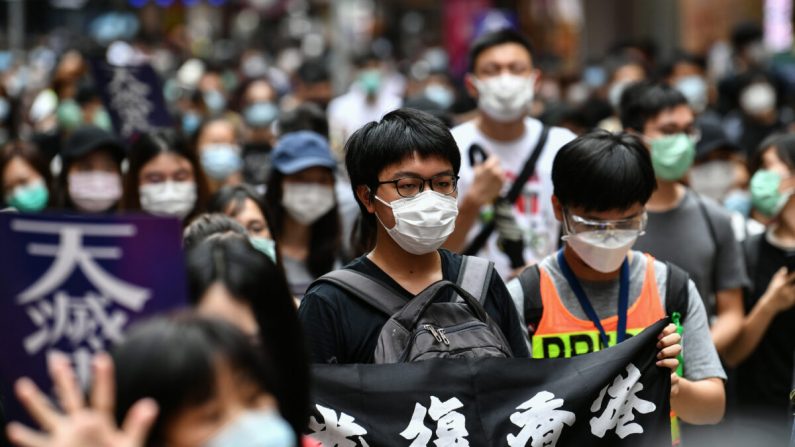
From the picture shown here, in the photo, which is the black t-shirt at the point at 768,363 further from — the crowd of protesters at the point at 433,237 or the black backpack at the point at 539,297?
the black backpack at the point at 539,297

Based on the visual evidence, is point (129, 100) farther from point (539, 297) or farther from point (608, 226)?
point (608, 226)

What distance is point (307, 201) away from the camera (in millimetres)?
6512

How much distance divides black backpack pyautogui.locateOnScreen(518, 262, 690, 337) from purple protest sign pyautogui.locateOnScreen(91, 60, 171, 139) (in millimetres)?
4412

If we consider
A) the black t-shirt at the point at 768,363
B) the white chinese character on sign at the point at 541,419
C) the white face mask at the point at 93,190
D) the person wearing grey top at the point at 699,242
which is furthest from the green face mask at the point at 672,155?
the white face mask at the point at 93,190

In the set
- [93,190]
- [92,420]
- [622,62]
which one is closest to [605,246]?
[92,420]

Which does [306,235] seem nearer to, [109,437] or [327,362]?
[327,362]

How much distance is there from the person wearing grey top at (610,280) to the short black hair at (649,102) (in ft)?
5.97

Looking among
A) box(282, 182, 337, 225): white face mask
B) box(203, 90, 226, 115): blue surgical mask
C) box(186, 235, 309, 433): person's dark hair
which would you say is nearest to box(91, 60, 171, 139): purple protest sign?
box(282, 182, 337, 225): white face mask

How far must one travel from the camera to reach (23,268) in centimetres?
305

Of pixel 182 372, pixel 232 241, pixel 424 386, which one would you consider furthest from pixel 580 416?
pixel 182 372

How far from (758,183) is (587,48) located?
57.6 ft

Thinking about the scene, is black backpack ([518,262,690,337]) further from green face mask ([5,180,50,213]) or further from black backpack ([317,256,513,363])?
green face mask ([5,180,50,213])

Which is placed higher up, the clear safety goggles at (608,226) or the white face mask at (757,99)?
the clear safety goggles at (608,226)

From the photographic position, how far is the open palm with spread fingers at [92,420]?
8.18ft
